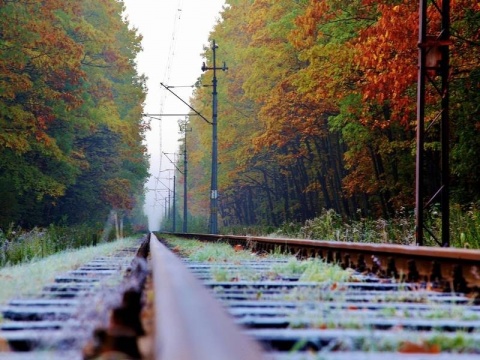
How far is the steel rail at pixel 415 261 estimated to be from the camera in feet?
17.3

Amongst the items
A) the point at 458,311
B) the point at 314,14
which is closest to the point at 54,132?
the point at 314,14

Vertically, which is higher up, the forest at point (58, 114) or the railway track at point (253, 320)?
the forest at point (58, 114)

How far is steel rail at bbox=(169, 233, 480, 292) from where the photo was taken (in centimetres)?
528

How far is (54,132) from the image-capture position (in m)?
26.7

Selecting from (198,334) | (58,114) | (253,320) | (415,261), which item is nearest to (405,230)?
(415,261)

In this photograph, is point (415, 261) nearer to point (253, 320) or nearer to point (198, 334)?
point (253, 320)

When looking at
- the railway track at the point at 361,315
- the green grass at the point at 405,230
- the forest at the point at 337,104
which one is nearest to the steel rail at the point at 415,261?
the railway track at the point at 361,315

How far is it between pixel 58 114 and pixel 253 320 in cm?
2239

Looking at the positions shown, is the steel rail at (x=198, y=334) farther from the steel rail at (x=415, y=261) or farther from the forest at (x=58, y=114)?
the forest at (x=58, y=114)

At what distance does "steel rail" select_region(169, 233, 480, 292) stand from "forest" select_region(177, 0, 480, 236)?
615 cm

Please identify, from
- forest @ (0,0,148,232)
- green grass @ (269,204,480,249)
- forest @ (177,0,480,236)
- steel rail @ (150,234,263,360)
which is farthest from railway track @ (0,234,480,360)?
forest @ (0,0,148,232)

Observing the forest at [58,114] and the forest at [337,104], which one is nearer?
the forest at [337,104]

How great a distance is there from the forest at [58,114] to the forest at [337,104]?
626 centimetres

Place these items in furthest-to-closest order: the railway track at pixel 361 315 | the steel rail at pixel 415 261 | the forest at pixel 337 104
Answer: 1. the forest at pixel 337 104
2. the steel rail at pixel 415 261
3. the railway track at pixel 361 315
